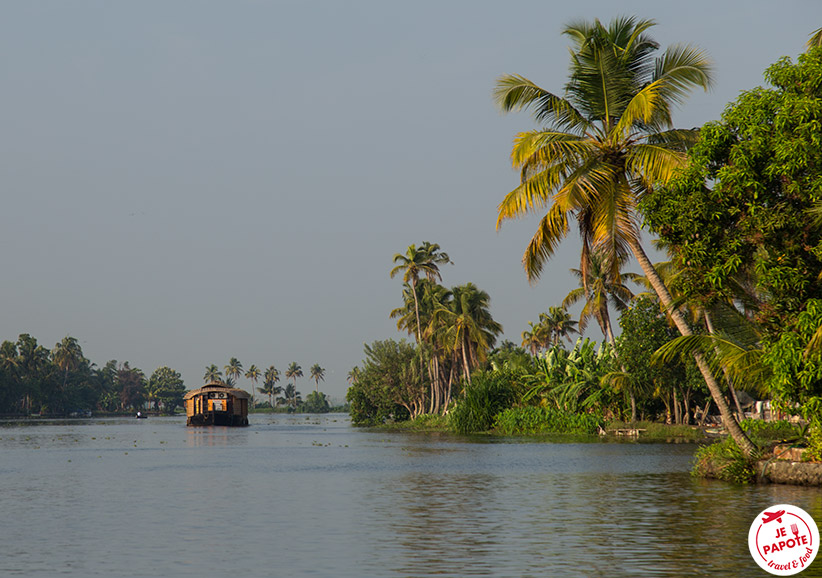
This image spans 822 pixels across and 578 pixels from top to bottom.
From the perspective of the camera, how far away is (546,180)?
3114 cm

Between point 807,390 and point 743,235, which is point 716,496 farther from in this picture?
point 743,235

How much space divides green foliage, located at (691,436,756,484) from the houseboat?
10258 centimetres

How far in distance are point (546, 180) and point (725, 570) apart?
18586 mm

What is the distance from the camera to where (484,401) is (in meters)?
81.4

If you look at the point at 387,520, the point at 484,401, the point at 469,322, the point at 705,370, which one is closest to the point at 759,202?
the point at 705,370

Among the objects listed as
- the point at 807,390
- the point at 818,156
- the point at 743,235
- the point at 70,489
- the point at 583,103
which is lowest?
the point at 70,489

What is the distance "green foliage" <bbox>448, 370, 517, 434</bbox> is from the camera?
267ft

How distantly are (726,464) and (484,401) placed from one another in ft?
174

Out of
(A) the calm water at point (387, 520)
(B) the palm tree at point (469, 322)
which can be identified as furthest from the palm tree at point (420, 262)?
(A) the calm water at point (387, 520)

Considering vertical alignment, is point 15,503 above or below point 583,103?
below

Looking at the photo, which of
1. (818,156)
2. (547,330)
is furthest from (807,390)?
(547,330)

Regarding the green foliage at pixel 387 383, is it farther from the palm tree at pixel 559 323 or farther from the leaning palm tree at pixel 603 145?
the leaning palm tree at pixel 603 145

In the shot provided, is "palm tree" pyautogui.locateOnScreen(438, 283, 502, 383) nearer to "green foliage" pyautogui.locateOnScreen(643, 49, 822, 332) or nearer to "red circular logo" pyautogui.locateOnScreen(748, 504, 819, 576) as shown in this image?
"green foliage" pyautogui.locateOnScreen(643, 49, 822, 332)

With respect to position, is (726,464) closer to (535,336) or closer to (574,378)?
(574,378)
